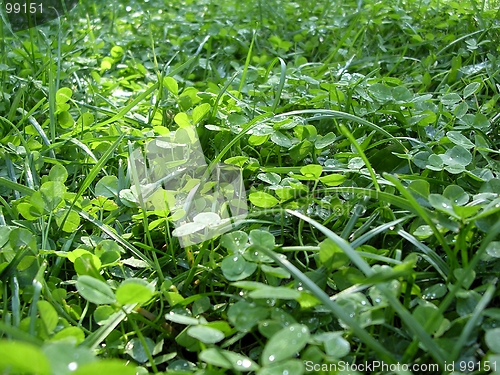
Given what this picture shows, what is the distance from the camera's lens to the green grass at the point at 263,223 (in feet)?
2.31

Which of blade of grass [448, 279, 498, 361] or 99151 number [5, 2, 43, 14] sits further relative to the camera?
99151 number [5, 2, 43, 14]

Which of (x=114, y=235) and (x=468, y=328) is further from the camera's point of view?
(x=114, y=235)

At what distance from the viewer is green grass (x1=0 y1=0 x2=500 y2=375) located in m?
0.70

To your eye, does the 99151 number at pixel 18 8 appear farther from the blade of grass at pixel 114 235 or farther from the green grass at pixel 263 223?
the blade of grass at pixel 114 235

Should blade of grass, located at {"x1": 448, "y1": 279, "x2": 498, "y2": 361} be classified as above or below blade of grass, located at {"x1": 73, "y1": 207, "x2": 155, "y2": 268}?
above

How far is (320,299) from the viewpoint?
677 mm

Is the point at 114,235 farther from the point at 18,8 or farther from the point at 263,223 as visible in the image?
the point at 18,8

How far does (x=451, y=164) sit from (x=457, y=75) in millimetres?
671

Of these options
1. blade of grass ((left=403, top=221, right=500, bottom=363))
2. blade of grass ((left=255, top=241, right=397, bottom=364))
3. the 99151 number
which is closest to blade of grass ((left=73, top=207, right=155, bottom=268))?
blade of grass ((left=255, top=241, right=397, bottom=364))

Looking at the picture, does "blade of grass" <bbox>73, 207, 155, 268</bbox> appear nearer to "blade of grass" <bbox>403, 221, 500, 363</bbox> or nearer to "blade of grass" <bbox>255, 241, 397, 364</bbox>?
"blade of grass" <bbox>255, 241, 397, 364</bbox>

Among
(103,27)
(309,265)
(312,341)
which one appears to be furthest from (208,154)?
(103,27)

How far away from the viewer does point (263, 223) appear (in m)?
1.01

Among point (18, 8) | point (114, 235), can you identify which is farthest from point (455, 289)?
point (18, 8)

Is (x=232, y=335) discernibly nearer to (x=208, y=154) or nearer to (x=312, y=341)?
(x=312, y=341)
